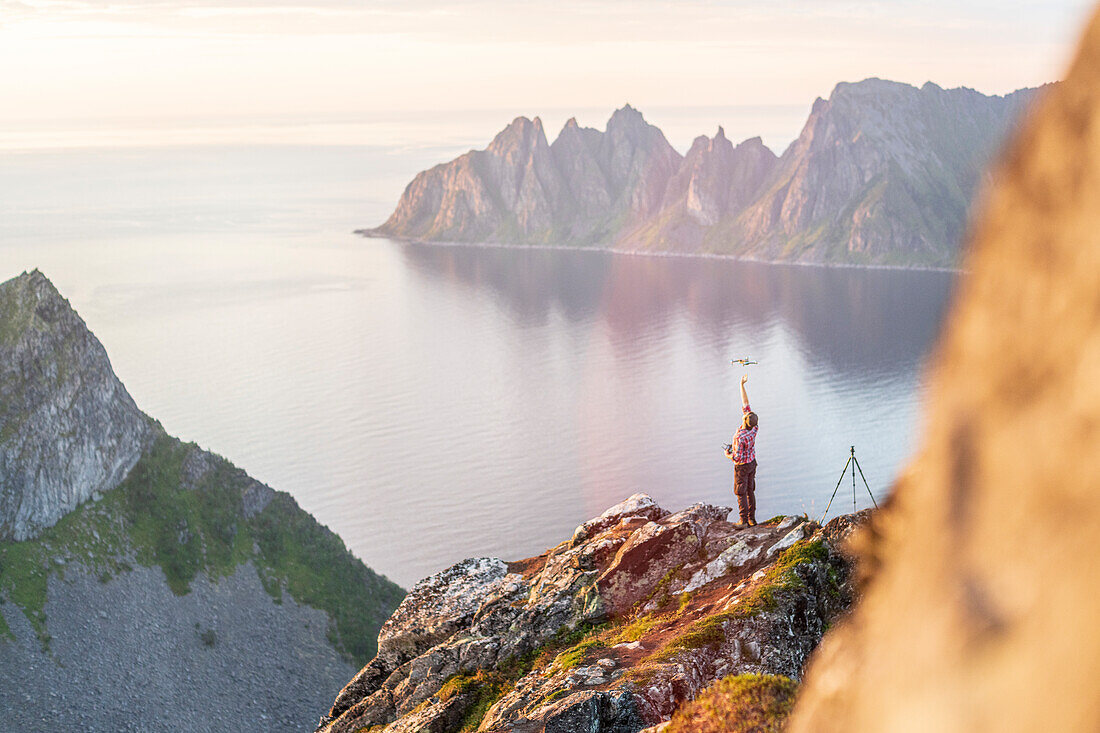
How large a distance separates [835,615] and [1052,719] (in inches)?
643

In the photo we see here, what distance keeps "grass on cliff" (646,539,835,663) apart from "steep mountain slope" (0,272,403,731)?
61935 mm

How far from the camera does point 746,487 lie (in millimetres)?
21688

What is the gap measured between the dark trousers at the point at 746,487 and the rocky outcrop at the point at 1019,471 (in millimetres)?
19838

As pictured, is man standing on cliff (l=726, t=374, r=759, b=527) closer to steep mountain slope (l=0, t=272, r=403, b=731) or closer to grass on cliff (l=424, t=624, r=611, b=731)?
grass on cliff (l=424, t=624, r=611, b=731)

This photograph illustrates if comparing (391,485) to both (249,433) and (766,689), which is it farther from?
(766,689)

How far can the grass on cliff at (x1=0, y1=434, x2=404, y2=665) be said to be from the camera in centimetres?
7738

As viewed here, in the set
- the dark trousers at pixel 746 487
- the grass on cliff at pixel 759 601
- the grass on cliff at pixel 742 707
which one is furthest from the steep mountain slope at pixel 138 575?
the grass on cliff at pixel 742 707

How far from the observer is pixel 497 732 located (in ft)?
51.4

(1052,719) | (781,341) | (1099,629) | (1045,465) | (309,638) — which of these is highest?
(1045,465)

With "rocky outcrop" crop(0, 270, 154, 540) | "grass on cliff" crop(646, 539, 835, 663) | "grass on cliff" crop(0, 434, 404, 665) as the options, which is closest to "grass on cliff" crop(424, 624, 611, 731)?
"grass on cliff" crop(646, 539, 835, 663)

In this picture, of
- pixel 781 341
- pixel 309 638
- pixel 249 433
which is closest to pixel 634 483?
pixel 309 638

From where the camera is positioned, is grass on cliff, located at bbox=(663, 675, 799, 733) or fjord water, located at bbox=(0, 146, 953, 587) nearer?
grass on cliff, located at bbox=(663, 675, 799, 733)

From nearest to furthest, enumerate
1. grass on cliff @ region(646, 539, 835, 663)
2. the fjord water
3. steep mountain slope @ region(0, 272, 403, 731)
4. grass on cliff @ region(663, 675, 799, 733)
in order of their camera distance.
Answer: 1. grass on cliff @ region(663, 675, 799, 733)
2. grass on cliff @ region(646, 539, 835, 663)
3. steep mountain slope @ region(0, 272, 403, 731)
4. the fjord water

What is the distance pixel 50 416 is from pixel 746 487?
77.6 metres
